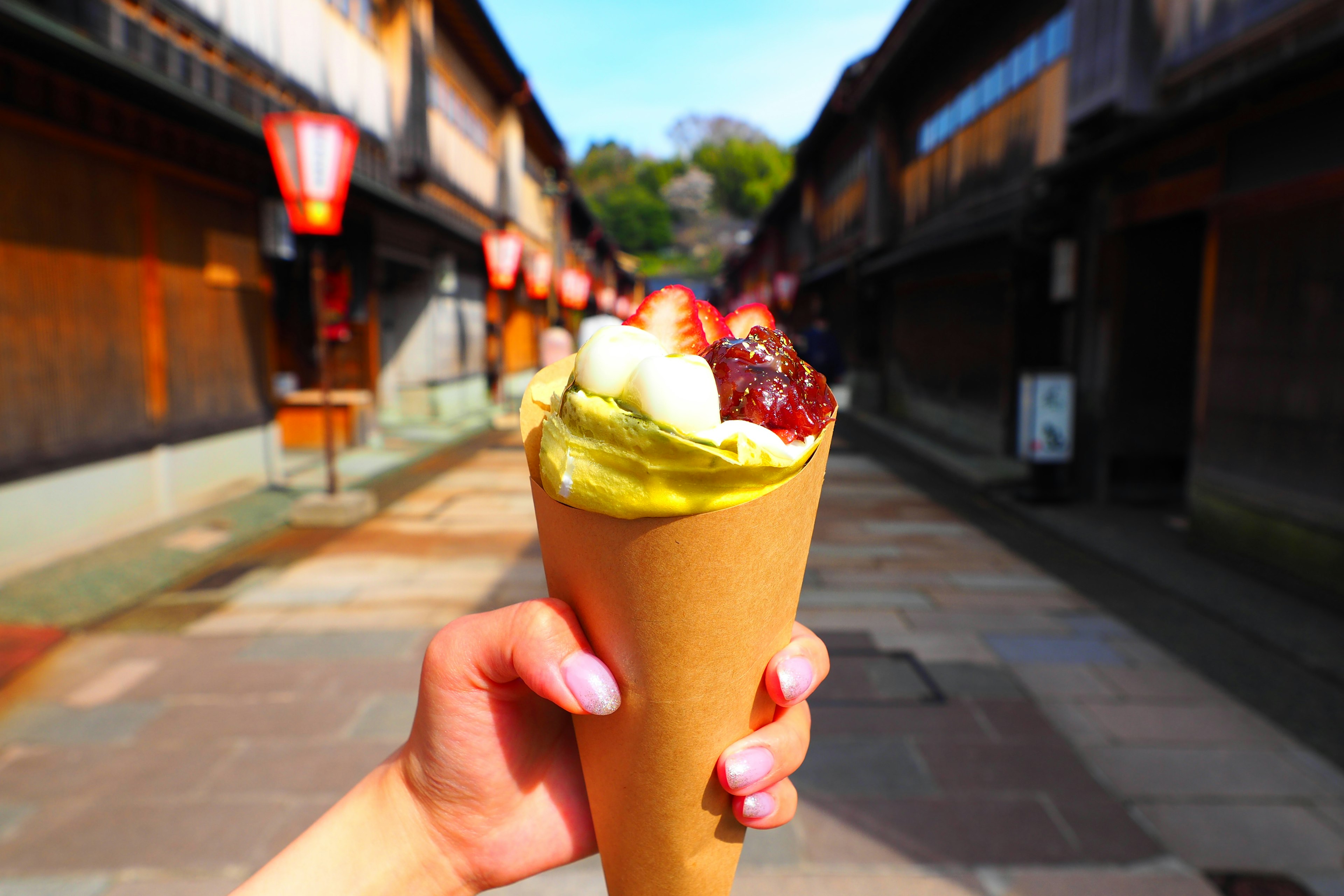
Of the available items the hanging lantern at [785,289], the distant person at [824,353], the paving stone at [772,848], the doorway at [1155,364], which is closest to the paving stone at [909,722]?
the paving stone at [772,848]

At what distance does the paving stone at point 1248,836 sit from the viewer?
3100 mm

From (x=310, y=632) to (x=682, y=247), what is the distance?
91.4 meters

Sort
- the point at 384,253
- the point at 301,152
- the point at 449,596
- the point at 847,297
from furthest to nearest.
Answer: the point at 847,297 < the point at 384,253 < the point at 301,152 < the point at 449,596

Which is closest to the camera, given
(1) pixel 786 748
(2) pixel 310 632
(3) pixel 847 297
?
(1) pixel 786 748

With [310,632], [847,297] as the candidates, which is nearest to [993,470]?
[310,632]

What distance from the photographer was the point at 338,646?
5215 mm

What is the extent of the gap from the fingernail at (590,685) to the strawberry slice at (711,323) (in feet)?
2.30

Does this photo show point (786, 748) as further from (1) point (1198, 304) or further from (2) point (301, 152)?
(1) point (1198, 304)

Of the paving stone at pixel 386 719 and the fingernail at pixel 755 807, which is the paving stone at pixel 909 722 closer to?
the paving stone at pixel 386 719

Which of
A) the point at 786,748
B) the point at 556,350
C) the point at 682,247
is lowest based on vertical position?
the point at 786,748

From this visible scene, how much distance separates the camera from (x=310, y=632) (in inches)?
214

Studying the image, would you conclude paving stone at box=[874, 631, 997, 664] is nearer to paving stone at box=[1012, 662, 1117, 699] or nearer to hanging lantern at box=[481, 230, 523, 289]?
paving stone at box=[1012, 662, 1117, 699]

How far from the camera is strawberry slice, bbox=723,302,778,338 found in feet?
5.64

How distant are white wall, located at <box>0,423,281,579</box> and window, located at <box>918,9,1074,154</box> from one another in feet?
35.7
